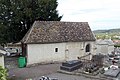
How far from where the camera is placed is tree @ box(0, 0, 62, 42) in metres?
32.0

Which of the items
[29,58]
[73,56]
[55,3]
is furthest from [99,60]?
[55,3]

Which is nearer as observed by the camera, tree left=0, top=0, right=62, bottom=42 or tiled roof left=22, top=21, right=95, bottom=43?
tiled roof left=22, top=21, right=95, bottom=43

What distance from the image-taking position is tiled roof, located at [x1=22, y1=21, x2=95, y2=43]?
2838 centimetres

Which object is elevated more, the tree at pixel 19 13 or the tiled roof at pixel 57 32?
the tree at pixel 19 13

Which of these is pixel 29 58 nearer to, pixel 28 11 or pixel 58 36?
pixel 58 36

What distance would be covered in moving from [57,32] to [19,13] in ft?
25.8

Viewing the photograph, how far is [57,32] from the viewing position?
100ft

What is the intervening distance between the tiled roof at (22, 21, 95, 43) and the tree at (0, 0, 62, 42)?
318 centimetres

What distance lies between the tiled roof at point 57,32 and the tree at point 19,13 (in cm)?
318

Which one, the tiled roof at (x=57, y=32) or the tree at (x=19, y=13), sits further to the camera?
the tree at (x=19, y=13)

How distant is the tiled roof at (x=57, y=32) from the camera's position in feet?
93.1

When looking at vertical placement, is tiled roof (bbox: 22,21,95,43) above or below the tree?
below

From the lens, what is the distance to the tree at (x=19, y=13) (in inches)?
1259

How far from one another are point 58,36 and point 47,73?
890 centimetres
